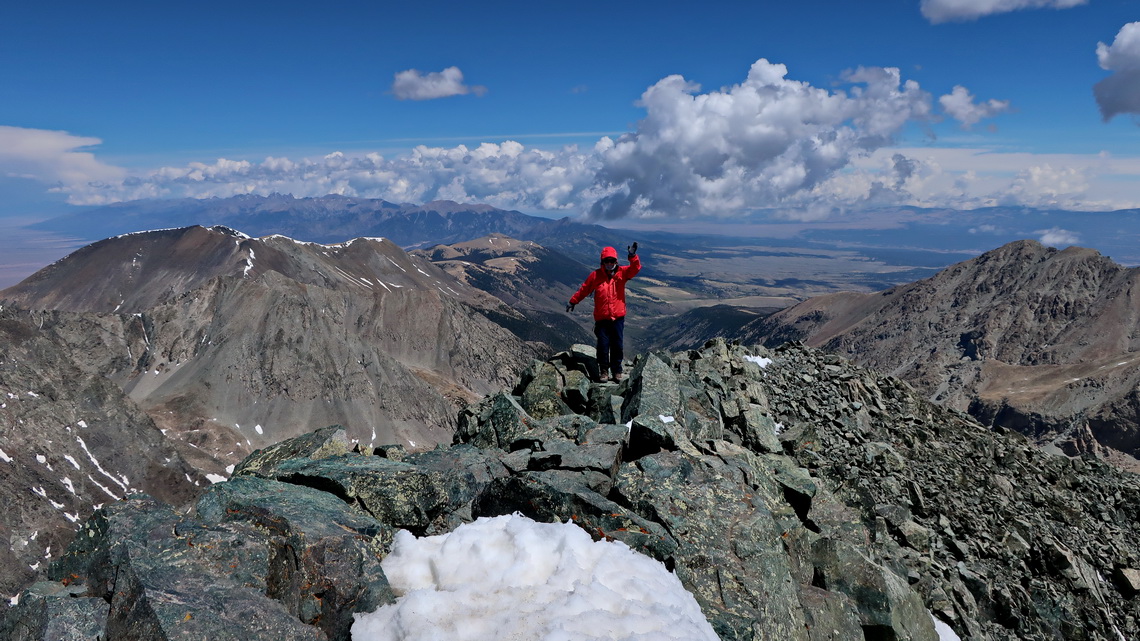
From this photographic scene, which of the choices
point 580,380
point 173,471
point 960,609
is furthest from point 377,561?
point 173,471

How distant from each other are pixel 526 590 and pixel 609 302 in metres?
13.4

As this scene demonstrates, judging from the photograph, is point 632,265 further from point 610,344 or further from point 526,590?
point 526,590

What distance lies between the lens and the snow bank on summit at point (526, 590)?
7.49 m

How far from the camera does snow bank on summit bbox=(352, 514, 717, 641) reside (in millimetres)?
7488

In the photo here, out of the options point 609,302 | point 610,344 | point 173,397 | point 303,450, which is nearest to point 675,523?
point 303,450

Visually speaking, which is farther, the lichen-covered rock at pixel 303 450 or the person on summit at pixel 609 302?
the person on summit at pixel 609 302

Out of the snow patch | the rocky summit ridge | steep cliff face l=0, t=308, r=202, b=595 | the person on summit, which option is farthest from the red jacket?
steep cliff face l=0, t=308, r=202, b=595

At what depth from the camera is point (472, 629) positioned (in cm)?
754

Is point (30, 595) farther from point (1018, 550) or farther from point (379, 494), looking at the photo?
point (1018, 550)

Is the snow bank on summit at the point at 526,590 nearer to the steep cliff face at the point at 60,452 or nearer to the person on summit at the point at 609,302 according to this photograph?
the person on summit at the point at 609,302

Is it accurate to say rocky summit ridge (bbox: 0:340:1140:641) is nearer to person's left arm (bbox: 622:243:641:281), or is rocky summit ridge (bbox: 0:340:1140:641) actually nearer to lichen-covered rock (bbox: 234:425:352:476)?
lichen-covered rock (bbox: 234:425:352:476)

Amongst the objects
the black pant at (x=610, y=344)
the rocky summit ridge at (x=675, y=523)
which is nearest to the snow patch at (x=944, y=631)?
the rocky summit ridge at (x=675, y=523)

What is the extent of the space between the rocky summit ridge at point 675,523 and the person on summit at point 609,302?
50.1 inches

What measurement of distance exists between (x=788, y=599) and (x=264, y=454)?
42.5 ft
